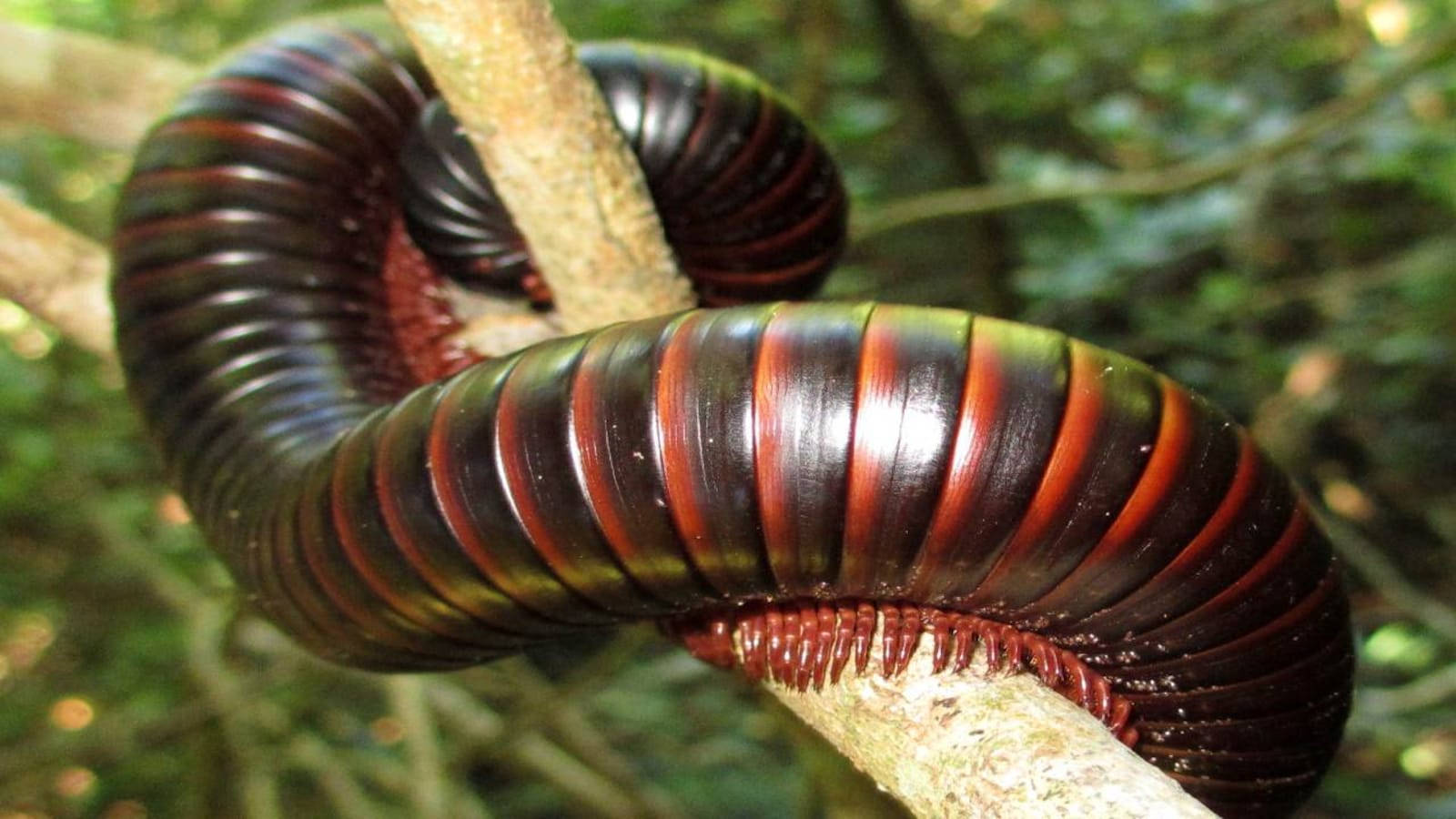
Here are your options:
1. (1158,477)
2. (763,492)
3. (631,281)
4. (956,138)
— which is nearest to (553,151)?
(631,281)

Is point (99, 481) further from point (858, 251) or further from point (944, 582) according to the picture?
point (944, 582)

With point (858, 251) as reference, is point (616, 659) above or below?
below

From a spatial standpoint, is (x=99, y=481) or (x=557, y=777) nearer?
(x=557, y=777)

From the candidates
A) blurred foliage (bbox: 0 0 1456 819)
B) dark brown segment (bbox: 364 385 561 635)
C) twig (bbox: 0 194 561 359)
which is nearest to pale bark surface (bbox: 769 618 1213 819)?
dark brown segment (bbox: 364 385 561 635)

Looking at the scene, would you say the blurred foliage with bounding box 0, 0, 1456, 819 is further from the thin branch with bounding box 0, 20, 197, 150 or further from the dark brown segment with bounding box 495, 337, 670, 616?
the dark brown segment with bounding box 495, 337, 670, 616

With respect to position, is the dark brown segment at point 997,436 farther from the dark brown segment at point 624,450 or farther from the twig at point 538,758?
the twig at point 538,758

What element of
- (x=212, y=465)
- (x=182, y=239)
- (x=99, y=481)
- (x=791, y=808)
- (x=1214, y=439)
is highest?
(x=1214, y=439)

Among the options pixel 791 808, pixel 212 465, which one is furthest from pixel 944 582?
pixel 791 808
